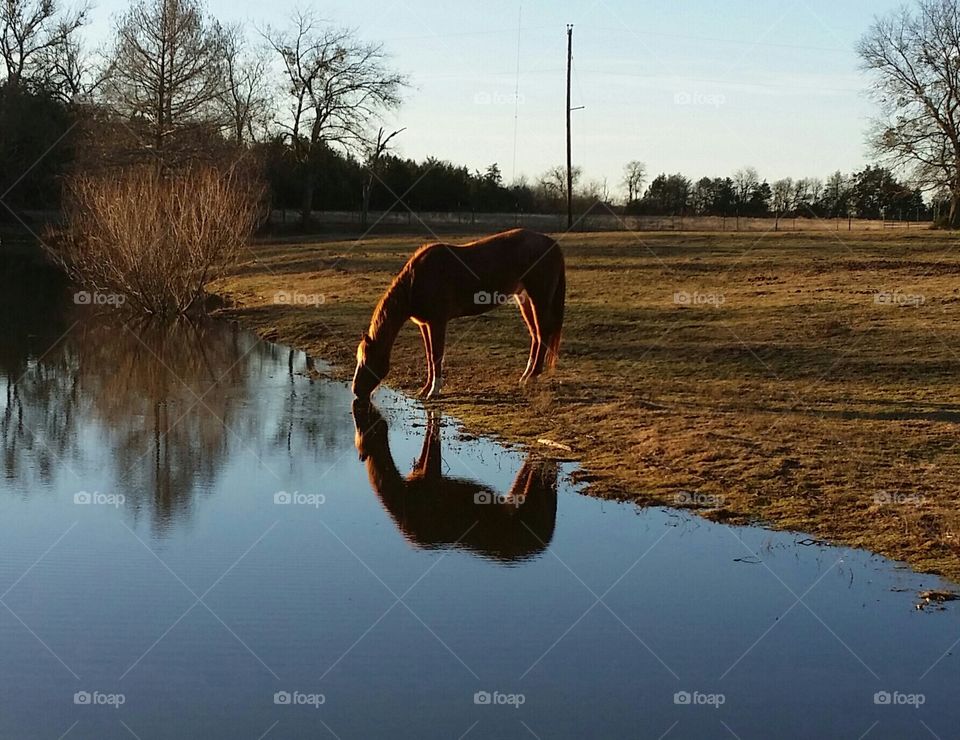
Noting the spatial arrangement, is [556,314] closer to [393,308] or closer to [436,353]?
[436,353]

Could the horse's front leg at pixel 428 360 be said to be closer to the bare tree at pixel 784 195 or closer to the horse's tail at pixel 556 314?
the horse's tail at pixel 556 314

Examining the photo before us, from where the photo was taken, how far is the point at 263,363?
16.6m

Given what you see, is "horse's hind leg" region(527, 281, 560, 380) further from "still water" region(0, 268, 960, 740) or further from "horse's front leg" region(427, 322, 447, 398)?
"still water" region(0, 268, 960, 740)

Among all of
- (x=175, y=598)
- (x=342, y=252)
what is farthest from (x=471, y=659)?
(x=342, y=252)

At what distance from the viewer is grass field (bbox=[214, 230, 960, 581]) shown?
324 inches

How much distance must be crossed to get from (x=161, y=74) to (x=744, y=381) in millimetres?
33973

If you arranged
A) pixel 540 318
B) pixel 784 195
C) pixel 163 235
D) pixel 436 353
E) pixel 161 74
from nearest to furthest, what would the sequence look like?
pixel 436 353, pixel 540 318, pixel 163 235, pixel 161 74, pixel 784 195

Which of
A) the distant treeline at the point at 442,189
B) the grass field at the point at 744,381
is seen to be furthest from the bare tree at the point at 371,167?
the grass field at the point at 744,381

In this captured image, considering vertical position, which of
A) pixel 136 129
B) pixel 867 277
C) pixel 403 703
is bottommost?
pixel 403 703

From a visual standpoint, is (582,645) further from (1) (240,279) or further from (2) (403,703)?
(1) (240,279)

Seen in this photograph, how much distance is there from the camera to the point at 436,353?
506 inches

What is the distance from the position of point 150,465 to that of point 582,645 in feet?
17.5

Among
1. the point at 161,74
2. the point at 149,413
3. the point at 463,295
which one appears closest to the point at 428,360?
the point at 463,295

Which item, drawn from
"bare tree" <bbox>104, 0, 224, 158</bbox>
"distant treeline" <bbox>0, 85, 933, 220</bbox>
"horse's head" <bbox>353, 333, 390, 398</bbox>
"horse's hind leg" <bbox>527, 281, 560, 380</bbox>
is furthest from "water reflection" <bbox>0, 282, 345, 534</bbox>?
"distant treeline" <bbox>0, 85, 933, 220</bbox>
